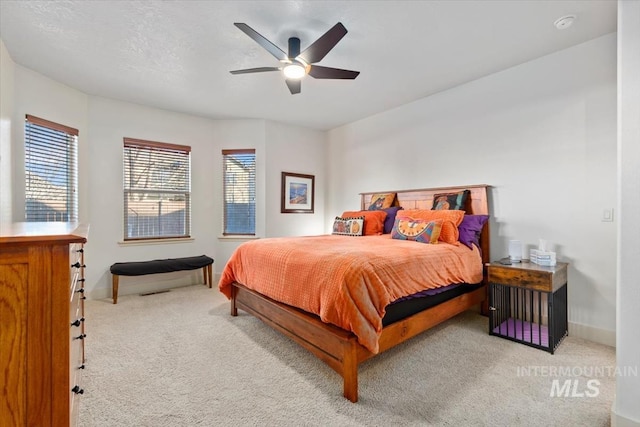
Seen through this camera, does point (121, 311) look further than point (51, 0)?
Yes

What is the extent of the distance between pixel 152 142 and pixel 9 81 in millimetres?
1549

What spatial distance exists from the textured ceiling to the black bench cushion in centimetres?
228

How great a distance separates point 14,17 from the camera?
2248mm

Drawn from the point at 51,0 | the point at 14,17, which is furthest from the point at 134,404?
the point at 14,17

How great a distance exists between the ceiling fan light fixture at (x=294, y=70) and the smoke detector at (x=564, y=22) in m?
2.13

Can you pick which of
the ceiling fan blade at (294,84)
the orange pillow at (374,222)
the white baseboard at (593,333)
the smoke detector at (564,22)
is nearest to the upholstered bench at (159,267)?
the orange pillow at (374,222)

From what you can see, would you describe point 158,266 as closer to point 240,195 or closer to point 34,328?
point 240,195

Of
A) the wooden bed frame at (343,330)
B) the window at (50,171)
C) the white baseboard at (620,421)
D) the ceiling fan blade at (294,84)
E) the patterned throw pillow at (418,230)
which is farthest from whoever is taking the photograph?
the window at (50,171)

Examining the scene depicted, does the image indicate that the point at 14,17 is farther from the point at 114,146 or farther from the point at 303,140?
the point at 303,140

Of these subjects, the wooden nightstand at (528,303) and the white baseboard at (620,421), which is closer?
the white baseboard at (620,421)

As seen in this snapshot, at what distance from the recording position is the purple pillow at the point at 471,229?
3.00m

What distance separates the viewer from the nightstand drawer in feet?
7.57

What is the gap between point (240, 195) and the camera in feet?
16.0

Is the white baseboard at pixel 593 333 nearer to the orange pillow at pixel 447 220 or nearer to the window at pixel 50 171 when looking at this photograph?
the orange pillow at pixel 447 220
